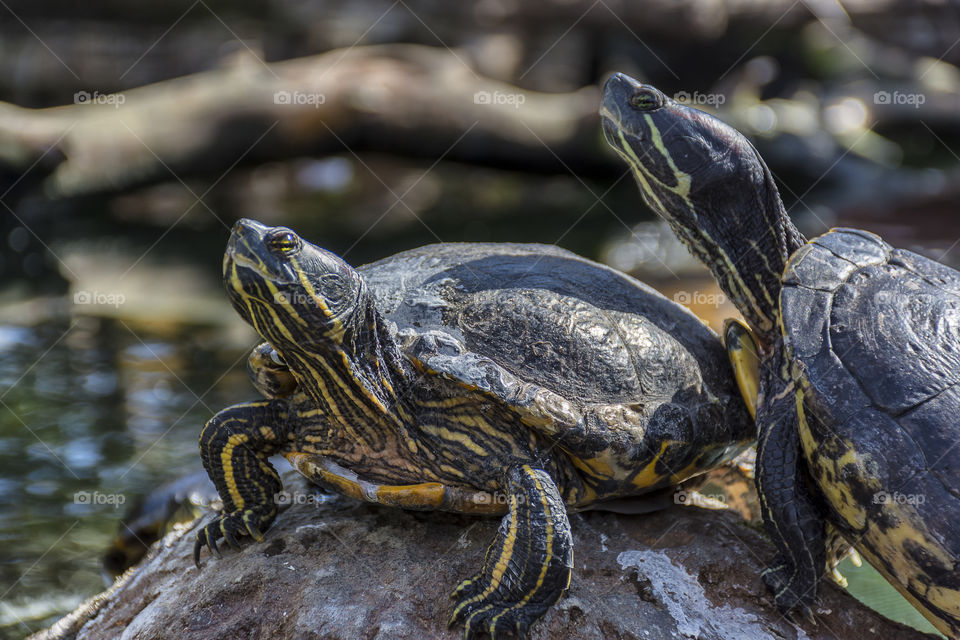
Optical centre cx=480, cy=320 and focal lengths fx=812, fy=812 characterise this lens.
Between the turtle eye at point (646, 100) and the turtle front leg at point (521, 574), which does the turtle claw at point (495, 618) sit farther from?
the turtle eye at point (646, 100)

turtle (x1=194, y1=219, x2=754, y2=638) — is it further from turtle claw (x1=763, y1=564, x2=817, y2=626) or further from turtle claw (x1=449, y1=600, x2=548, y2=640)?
turtle claw (x1=763, y1=564, x2=817, y2=626)

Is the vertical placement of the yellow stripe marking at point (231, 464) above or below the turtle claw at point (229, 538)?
above

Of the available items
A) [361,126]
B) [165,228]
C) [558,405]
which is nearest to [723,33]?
[361,126]

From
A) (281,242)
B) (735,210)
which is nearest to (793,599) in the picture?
(735,210)

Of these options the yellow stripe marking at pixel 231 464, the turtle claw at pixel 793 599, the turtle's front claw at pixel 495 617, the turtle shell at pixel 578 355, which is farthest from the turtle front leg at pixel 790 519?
the yellow stripe marking at pixel 231 464

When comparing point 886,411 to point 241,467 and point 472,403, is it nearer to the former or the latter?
point 472,403

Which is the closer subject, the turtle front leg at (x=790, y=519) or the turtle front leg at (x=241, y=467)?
the turtle front leg at (x=790, y=519)

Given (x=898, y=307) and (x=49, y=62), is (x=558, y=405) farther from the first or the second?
(x=49, y=62)

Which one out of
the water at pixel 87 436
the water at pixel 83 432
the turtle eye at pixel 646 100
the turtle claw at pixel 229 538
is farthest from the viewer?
the water at pixel 83 432

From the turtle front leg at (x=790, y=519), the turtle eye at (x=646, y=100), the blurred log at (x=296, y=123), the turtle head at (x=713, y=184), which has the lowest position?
the turtle front leg at (x=790, y=519)
